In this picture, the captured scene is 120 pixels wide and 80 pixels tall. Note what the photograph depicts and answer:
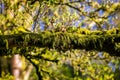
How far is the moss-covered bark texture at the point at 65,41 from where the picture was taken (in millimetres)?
8070

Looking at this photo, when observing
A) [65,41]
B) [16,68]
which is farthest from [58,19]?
[16,68]

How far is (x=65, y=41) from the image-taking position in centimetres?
813

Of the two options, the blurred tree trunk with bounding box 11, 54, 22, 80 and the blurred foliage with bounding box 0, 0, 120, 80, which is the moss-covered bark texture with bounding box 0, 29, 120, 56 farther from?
the blurred tree trunk with bounding box 11, 54, 22, 80

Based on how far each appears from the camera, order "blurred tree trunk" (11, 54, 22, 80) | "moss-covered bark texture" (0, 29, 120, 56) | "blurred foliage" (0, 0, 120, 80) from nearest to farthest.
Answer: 1. "moss-covered bark texture" (0, 29, 120, 56)
2. "blurred foliage" (0, 0, 120, 80)
3. "blurred tree trunk" (11, 54, 22, 80)

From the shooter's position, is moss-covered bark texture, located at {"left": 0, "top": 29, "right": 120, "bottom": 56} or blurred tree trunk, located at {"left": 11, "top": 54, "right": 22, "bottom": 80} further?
blurred tree trunk, located at {"left": 11, "top": 54, "right": 22, "bottom": 80}

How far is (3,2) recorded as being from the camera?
9.27m

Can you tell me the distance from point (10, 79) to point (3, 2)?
4.53 metres

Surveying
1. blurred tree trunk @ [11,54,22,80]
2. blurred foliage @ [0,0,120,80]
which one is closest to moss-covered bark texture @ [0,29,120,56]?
blurred foliage @ [0,0,120,80]

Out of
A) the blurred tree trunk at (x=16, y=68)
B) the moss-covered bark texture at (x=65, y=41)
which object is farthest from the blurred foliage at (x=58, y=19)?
the blurred tree trunk at (x=16, y=68)

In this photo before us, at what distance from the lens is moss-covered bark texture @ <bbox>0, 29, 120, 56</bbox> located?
807cm

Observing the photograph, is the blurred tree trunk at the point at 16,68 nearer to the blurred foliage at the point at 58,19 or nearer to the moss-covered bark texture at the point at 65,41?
the blurred foliage at the point at 58,19

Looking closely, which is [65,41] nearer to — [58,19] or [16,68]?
[58,19]

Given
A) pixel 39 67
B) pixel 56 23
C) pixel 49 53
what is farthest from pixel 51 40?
pixel 39 67

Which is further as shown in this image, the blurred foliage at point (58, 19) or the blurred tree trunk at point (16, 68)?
the blurred tree trunk at point (16, 68)
